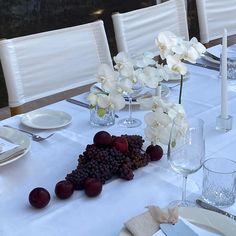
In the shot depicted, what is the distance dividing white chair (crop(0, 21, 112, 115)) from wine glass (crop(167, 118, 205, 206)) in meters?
0.88

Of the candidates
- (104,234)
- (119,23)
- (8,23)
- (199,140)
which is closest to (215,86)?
(119,23)

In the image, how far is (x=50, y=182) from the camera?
1.18 metres

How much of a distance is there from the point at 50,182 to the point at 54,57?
0.86 meters

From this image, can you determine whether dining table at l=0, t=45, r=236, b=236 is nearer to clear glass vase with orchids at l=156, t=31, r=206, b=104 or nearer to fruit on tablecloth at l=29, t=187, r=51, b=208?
fruit on tablecloth at l=29, t=187, r=51, b=208

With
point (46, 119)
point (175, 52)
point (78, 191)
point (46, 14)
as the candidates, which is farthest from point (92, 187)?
point (46, 14)

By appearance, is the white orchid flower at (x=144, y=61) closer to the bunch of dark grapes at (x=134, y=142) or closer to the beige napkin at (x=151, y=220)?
the bunch of dark grapes at (x=134, y=142)

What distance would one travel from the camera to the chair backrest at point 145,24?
7.14 feet

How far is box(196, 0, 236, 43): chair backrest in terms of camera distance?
2588 millimetres

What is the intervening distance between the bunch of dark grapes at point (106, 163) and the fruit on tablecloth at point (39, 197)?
83mm

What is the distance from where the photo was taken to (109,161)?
3.82ft

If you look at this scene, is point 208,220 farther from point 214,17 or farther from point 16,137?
point 214,17

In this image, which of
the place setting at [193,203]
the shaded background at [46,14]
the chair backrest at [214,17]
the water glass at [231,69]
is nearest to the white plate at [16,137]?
the place setting at [193,203]

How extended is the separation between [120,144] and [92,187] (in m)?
0.15

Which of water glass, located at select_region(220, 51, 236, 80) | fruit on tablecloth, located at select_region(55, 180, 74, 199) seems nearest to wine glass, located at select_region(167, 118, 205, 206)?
fruit on tablecloth, located at select_region(55, 180, 74, 199)
